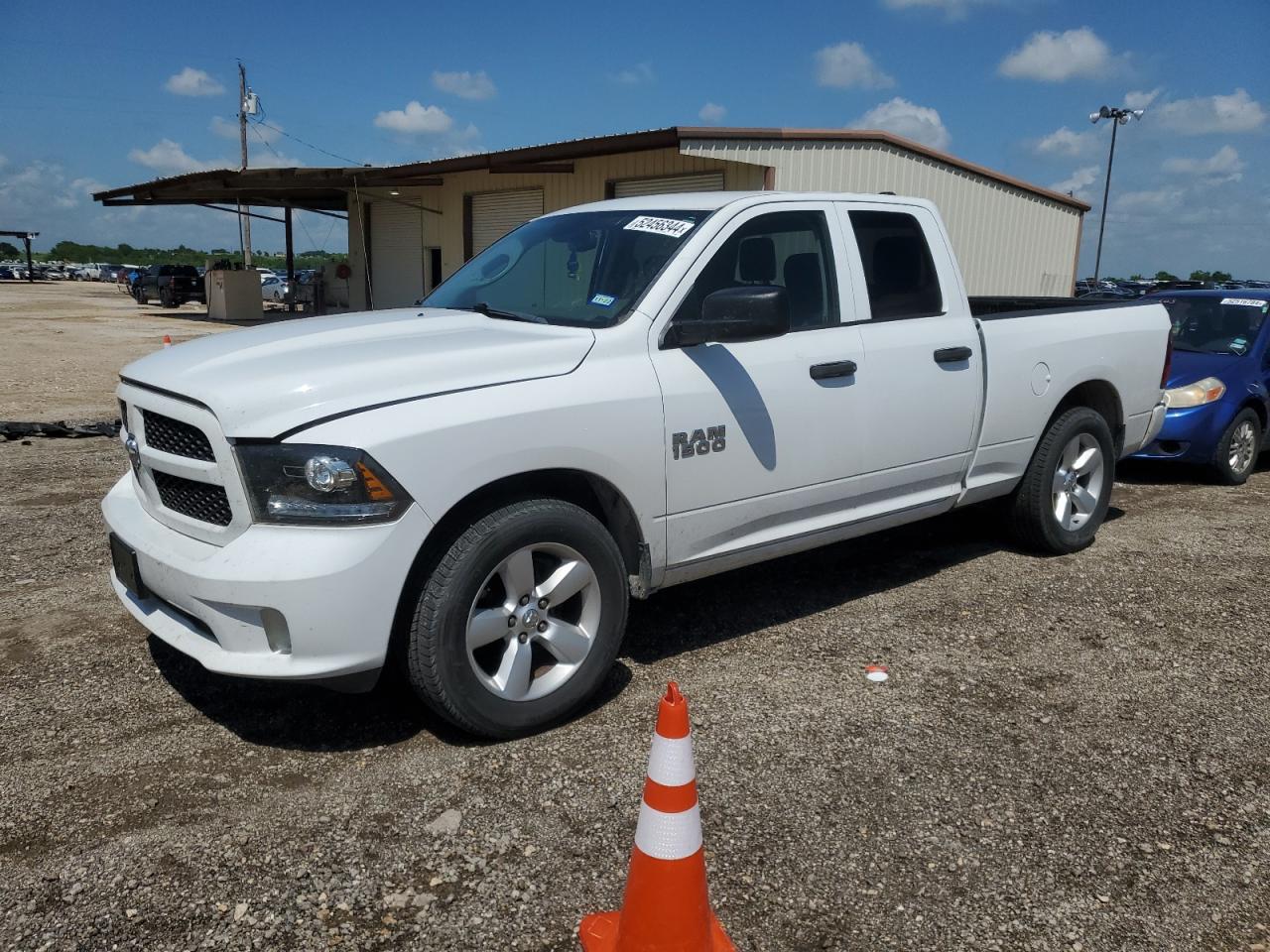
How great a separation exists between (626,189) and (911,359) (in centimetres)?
1427

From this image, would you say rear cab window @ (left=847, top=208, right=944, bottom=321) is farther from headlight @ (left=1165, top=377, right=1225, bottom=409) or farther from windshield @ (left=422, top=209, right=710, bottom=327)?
headlight @ (left=1165, top=377, right=1225, bottom=409)

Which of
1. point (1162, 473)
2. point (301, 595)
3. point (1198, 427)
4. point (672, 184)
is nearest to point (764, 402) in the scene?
point (301, 595)

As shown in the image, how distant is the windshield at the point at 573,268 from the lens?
4113mm

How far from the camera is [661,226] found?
4.35 meters

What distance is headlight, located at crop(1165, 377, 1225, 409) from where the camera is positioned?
26.8ft

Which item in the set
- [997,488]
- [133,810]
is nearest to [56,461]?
[133,810]

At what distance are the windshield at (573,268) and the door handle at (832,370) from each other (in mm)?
775

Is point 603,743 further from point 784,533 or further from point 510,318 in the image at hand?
point 510,318

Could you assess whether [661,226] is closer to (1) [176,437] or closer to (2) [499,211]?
(1) [176,437]

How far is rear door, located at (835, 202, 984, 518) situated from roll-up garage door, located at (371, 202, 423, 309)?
21808 millimetres

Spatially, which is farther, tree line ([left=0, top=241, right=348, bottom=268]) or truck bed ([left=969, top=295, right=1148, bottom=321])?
tree line ([left=0, top=241, right=348, bottom=268])

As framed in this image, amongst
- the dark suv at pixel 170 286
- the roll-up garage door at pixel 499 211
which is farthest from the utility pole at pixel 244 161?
the roll-up garage door at pixel 499 211

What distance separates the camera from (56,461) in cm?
814

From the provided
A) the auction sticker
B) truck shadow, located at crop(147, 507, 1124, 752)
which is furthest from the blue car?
the auction sticker
